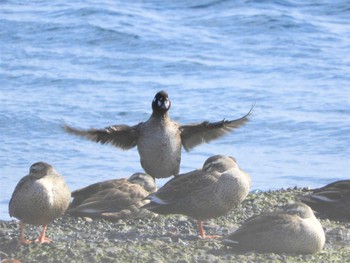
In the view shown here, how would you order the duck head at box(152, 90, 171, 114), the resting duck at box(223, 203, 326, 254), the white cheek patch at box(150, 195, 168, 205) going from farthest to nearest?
1. the duck head at box(152, 90, 171, 114)
2. the white cheek patch at box(150, 195, 168, 205)
3. the resting duck at box(223, 203, 326, 254)

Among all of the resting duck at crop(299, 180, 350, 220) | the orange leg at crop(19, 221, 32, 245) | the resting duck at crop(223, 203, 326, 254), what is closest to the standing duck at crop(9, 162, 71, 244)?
the orange leg at crop(19, 221, 32, 245)

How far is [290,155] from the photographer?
61.6ft

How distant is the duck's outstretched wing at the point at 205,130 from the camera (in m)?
15.0

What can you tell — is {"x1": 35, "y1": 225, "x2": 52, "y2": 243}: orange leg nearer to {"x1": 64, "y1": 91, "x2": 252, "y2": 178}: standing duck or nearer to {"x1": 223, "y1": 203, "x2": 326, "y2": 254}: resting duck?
{"x1": 223, "y1": 203, "x2": 326, "y2": 254}: resting duck

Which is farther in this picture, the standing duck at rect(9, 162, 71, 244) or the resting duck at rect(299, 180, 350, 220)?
the resting duck at rect(299, 180, 350, 220)

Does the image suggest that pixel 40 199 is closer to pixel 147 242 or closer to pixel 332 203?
pixel 147 242

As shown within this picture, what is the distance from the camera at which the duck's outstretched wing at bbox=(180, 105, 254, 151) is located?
1504cm

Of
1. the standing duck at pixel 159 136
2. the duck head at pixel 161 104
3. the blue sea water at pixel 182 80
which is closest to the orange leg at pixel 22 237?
the blue sea water at pixel 182 80

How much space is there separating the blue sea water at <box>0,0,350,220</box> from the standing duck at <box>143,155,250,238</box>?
9.63 ft

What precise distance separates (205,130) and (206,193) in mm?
3105

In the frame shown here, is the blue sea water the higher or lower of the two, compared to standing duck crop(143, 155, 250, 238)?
lower

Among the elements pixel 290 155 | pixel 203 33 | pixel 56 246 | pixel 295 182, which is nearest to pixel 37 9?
pixel 203 33

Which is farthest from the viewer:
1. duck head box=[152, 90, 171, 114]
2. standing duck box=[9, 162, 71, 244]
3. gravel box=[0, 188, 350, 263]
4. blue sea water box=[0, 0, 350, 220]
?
blue sea water box=[0, 0, 350, 220]

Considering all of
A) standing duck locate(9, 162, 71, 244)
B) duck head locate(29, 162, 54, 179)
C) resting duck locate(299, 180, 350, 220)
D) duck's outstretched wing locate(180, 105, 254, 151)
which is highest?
duck head locate(29, 162, 54, 179)
